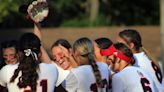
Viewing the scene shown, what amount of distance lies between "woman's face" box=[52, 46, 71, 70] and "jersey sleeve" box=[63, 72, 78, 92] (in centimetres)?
76

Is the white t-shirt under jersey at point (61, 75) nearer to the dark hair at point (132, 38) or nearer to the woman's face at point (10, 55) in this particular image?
the woman's face at point (10, 55)

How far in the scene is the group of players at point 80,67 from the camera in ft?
24.8

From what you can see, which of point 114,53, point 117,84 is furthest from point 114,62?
point 117,84

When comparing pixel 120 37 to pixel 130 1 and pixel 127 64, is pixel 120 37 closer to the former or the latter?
pixel 127 64

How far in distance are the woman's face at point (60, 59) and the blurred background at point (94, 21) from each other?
83.8 feet

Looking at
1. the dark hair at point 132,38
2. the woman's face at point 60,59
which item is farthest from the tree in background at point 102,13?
the woman's face at point 60,59

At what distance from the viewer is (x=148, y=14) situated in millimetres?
44219

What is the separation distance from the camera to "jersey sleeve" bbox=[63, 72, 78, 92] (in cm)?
787

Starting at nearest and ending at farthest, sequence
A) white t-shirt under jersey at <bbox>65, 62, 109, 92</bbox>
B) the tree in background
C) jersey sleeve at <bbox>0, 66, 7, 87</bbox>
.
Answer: jersey sleeve at <bbox>0, 66, 7, 87</bbox> < white t-shirt under jersey at <bbox>65, 62, 109, 92</bbox> < the tree in background

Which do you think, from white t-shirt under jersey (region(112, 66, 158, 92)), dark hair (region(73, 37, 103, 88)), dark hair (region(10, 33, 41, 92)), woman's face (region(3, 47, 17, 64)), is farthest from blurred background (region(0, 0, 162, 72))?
dark hair (region(10, 33, 41, 92))

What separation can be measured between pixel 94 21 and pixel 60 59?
30.6 meters

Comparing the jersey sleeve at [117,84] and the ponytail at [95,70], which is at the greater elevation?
the ponytail at [95,70]

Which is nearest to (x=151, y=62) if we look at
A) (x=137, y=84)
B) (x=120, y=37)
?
(x=120, y=37)

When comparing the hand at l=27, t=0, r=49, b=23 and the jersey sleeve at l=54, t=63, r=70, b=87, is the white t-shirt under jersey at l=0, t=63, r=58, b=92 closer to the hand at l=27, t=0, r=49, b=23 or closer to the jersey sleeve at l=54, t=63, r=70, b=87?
the jersey sleeve at l=54, t=63, r=70, b=87
